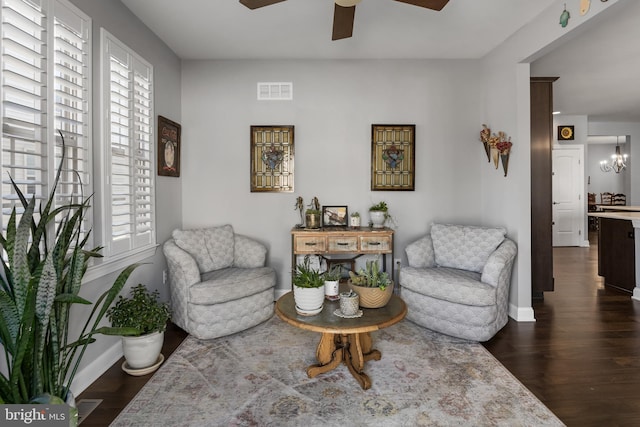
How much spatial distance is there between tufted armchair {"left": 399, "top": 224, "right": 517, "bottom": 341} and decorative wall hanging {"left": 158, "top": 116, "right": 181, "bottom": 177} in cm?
266

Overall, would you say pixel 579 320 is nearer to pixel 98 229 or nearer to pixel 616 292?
pixel 616 292

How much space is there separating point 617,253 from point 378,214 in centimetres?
337

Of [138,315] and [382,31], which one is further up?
[382,31]

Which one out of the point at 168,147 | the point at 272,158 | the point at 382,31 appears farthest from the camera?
the point at 272,158

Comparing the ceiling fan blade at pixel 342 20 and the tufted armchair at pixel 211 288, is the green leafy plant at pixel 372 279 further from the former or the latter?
the ceiling fan blade at pixel 342 20

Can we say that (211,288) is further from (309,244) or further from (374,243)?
(374,243)

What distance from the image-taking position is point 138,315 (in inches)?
92.4

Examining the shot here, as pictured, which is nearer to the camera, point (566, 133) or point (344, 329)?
point (344, 329)

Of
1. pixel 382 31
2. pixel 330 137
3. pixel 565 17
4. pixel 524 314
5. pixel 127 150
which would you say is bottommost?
pixel 524 314

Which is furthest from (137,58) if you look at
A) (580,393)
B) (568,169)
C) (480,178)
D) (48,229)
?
(568,169)

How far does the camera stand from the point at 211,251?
3.41 metres

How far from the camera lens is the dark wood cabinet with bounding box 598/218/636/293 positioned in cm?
419

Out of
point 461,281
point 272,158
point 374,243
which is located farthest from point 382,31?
point 461,281

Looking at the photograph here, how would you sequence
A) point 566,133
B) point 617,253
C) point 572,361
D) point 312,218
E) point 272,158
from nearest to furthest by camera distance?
point 572,361
point 312,218
point 272,158
point 617,253
point 566,133
